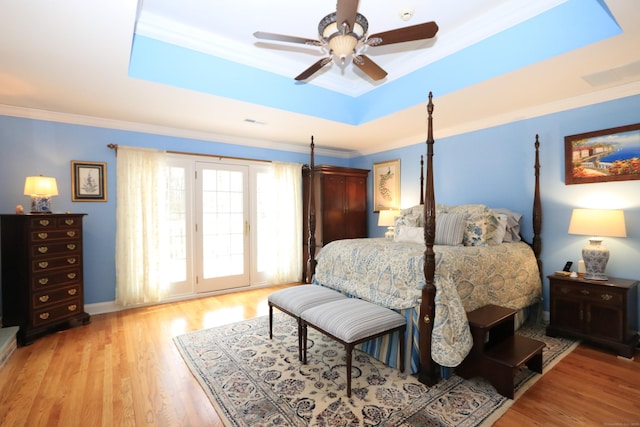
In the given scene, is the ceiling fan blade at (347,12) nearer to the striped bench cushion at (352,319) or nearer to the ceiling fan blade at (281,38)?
the ceiling fan blade at (281,38)

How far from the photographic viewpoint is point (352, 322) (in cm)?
200

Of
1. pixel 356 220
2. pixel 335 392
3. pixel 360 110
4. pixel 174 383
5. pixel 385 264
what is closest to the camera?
pixel 335 392

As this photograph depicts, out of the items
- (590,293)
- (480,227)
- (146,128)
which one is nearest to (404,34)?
(480,227)

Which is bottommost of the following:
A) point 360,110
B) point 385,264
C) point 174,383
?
point 174,383

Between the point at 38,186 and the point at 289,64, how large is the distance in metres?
2.86

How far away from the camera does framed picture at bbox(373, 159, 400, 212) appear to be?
4898 millimetres

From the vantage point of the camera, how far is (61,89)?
2.74 metres

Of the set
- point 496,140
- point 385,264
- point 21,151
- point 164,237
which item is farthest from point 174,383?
point 496,140

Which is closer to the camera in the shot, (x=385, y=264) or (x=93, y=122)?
(x=385, y=264)

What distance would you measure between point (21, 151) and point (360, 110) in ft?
12.9

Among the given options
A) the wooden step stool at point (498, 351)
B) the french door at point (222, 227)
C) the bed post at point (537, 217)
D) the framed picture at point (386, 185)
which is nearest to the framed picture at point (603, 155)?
the bed post at point (537, 217)

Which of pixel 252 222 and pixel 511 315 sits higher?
pixel 252 222

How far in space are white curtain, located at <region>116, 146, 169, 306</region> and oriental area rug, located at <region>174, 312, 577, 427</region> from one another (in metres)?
1.44

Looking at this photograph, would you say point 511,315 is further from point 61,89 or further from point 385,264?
point 61,89
